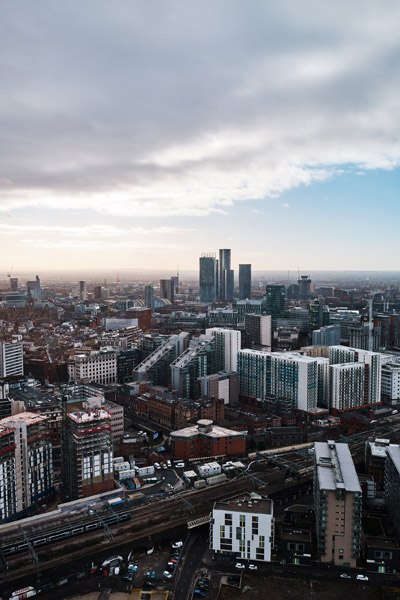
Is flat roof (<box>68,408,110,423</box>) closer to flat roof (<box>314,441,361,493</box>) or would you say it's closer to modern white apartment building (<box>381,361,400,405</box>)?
flat roof (<box>314,441,361,493</box>)

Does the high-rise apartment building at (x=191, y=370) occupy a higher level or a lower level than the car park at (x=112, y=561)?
higher

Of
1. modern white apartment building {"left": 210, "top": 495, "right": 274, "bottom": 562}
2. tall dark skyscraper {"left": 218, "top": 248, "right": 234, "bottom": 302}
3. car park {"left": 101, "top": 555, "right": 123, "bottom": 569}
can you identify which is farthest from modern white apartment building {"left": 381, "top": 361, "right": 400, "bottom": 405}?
tall dark skyscraper {"left": 218, "top": 248, "right": 234, "bottom": 302}

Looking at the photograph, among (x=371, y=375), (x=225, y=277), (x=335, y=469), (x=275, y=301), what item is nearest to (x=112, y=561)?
(x=335, y=469)

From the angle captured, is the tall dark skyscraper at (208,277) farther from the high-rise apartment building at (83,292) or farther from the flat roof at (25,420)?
the flat roof at (25,420)

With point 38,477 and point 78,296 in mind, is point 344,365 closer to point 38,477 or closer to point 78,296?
point 38,477

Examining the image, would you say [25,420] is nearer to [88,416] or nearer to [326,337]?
[88,416]

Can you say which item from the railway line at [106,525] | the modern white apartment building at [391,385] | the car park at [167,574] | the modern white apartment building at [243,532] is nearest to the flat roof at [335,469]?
the modern white apartment building at [243,532]
